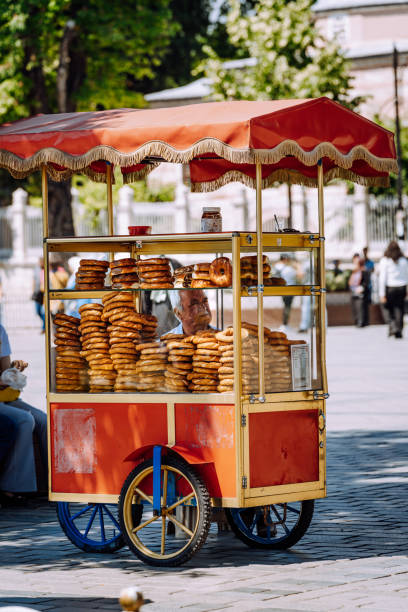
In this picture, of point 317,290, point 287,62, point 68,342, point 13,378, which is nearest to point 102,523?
point 68,342

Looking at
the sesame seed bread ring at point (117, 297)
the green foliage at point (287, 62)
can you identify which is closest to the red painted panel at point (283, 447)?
the sesame seed bread ring at point (117, 297)

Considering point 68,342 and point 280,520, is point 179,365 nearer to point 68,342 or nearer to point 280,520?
point 68,342

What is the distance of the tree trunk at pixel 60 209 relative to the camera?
33594 millimetres

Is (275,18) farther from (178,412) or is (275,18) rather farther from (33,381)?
(178,412)

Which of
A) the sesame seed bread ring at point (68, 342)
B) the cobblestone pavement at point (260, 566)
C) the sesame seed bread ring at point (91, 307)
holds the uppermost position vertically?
the sesame seed bread ring at point (91, 307)

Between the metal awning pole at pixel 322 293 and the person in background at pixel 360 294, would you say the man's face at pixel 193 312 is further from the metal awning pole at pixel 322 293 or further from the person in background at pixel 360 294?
the person in background at pixel 360 294

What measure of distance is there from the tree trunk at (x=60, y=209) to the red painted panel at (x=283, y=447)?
1059 inches

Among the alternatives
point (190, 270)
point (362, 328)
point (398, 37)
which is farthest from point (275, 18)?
point (398, 37)

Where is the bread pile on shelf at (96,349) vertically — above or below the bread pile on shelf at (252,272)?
below

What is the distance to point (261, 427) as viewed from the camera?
679 cm

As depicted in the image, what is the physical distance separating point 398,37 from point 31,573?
61.1 m

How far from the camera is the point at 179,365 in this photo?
6.92 metres

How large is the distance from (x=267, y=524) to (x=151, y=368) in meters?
1.15

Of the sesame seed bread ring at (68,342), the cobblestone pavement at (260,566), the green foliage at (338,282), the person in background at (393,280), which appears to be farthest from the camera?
the green foliage at (338,282)
